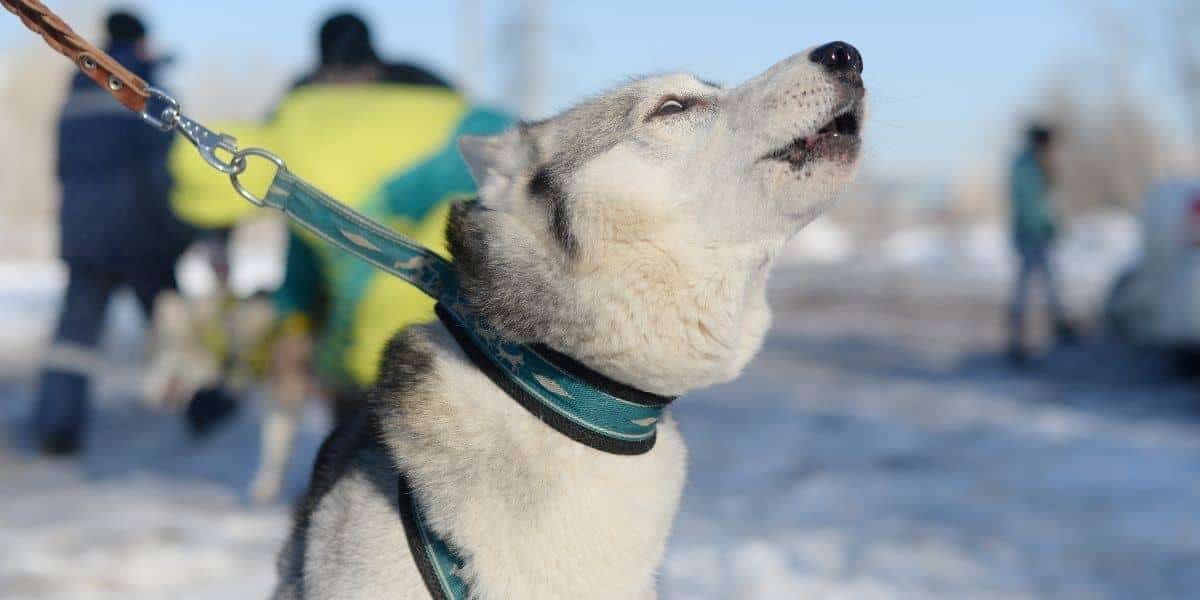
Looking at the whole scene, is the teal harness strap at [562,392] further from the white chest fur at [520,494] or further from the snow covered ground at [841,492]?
the snow covered ground at [841,492]

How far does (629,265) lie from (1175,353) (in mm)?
8780

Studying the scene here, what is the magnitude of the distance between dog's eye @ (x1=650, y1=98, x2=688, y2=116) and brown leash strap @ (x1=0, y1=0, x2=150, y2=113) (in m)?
1.08

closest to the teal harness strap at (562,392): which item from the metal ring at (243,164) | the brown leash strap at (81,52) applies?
the metal ring at (243,164)

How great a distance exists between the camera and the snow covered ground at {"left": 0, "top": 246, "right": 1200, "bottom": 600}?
464 cm

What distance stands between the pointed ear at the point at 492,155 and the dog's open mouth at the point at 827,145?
53 centimetres

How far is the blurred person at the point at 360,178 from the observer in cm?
427

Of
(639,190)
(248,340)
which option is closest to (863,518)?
(639,190)

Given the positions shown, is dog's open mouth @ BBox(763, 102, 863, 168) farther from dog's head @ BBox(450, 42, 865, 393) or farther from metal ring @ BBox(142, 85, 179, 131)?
metal ring @ BBox(142, 85, 179, 131)

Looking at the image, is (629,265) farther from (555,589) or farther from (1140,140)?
(1140,140)

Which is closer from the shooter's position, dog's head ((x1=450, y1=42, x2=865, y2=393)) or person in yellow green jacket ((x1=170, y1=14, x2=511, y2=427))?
dog's head ((x1=450, y1=42, x2=865, y2=393))

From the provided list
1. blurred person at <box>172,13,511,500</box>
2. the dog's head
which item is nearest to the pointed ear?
the dog's head

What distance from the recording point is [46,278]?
75.9 feet

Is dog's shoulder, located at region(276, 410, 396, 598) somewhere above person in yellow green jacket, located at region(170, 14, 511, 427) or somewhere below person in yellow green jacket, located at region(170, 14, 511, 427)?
below

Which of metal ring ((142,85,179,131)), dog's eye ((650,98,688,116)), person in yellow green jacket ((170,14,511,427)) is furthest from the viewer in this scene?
person in yellow green jacket ((170,14,511,427))
